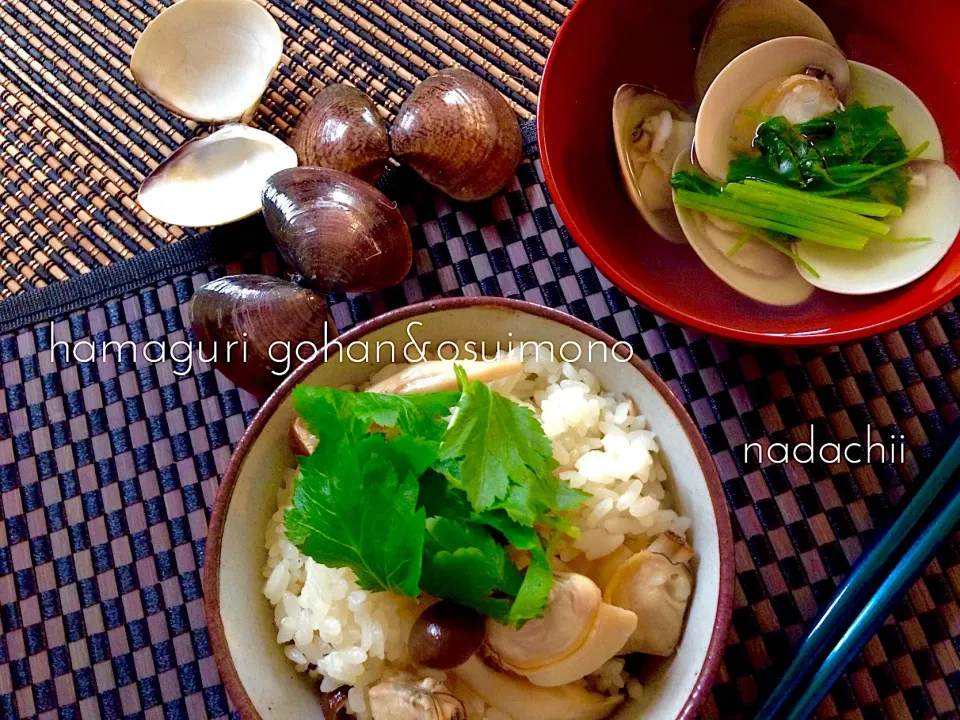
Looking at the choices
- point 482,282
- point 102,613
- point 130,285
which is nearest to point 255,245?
point 130,285

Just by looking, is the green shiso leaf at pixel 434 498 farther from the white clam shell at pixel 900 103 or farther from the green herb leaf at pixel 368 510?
the white clam shell at pixel 900 103

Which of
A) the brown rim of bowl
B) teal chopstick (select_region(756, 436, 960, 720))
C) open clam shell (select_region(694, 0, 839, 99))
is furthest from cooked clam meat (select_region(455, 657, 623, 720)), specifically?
open clam shell (select_region(694, 0, 839, 99))

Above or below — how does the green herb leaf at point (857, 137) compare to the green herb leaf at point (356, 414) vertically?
above

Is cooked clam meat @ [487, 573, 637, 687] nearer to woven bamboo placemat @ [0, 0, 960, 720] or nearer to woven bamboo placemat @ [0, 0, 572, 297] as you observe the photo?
woven bamboo placemat @ [0, 0, 960, 720]

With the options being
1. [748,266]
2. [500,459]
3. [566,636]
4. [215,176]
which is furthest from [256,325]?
[748,266]

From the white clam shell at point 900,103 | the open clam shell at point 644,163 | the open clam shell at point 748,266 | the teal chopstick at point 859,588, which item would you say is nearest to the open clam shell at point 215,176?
the open clam shell at point 644,163

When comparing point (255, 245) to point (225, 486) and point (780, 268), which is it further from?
point (780, 268)
